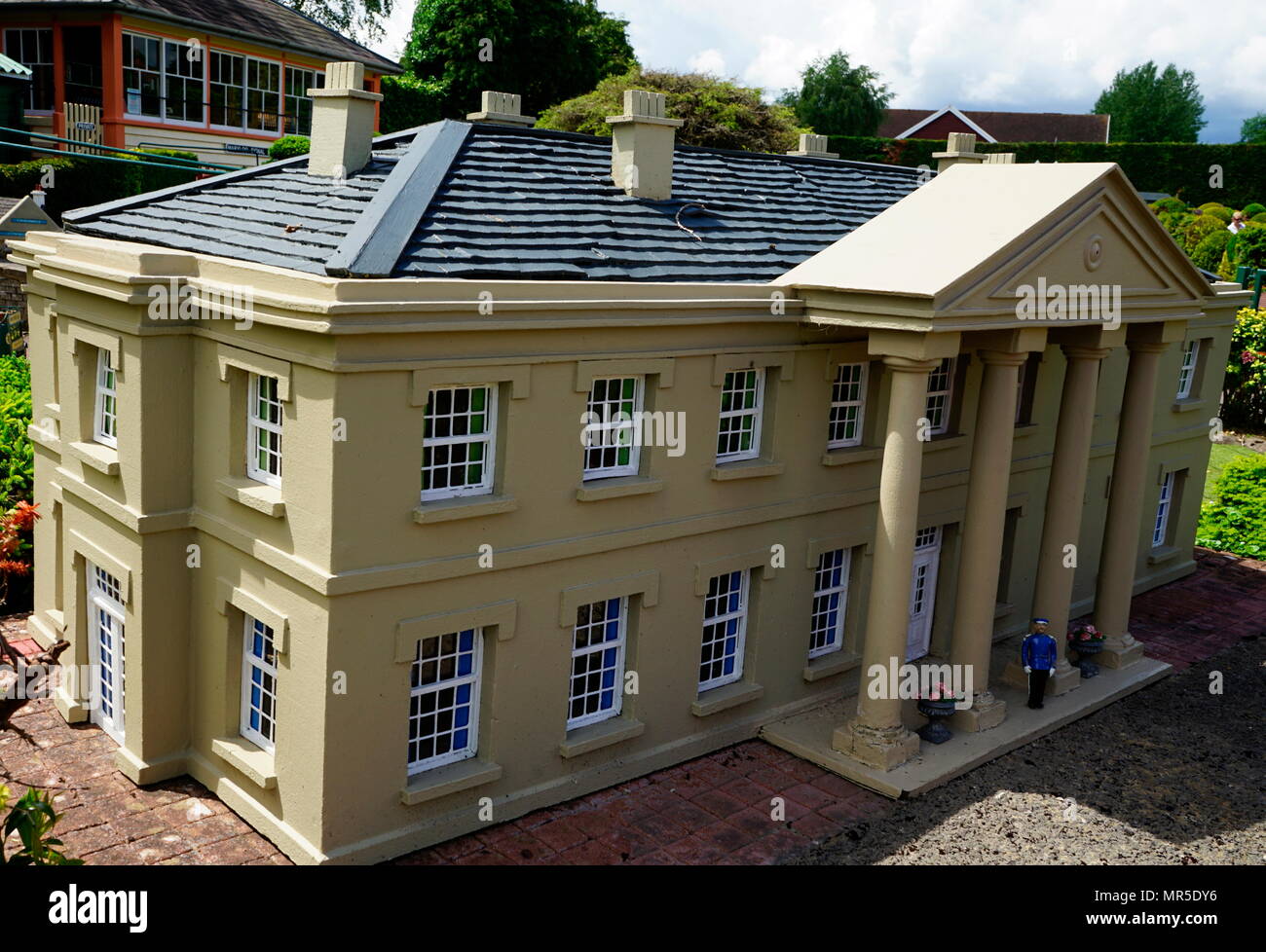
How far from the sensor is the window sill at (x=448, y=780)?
14461mm

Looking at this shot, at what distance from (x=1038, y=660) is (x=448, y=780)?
10616 millimetres

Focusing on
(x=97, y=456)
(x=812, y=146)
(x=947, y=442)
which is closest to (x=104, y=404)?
(x=97, y=456)

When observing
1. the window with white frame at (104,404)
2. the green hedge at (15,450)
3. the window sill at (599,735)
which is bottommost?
the window sill at (599,735)

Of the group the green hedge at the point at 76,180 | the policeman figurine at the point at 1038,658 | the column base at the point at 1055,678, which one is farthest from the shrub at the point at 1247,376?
the green hedge at the point at 76,180

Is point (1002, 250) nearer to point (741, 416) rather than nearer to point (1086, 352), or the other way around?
point (1086, 352)

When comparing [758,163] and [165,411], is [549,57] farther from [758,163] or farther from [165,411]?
[165,411]

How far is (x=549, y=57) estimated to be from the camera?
59031mm

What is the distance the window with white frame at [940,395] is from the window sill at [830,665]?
4405mm

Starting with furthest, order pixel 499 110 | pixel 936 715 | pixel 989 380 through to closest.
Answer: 1. pixel 499 110
2. pixel 936 715
3. pixel 989 380

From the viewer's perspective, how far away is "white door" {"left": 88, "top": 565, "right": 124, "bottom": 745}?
55.1 feet

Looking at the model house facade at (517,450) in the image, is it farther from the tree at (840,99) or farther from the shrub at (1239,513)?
the tree at (840,99)

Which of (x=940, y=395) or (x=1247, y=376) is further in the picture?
(x=1247, y=376)

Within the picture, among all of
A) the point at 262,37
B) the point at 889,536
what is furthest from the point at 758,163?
the point at 262,37

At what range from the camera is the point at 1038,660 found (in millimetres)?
19797
